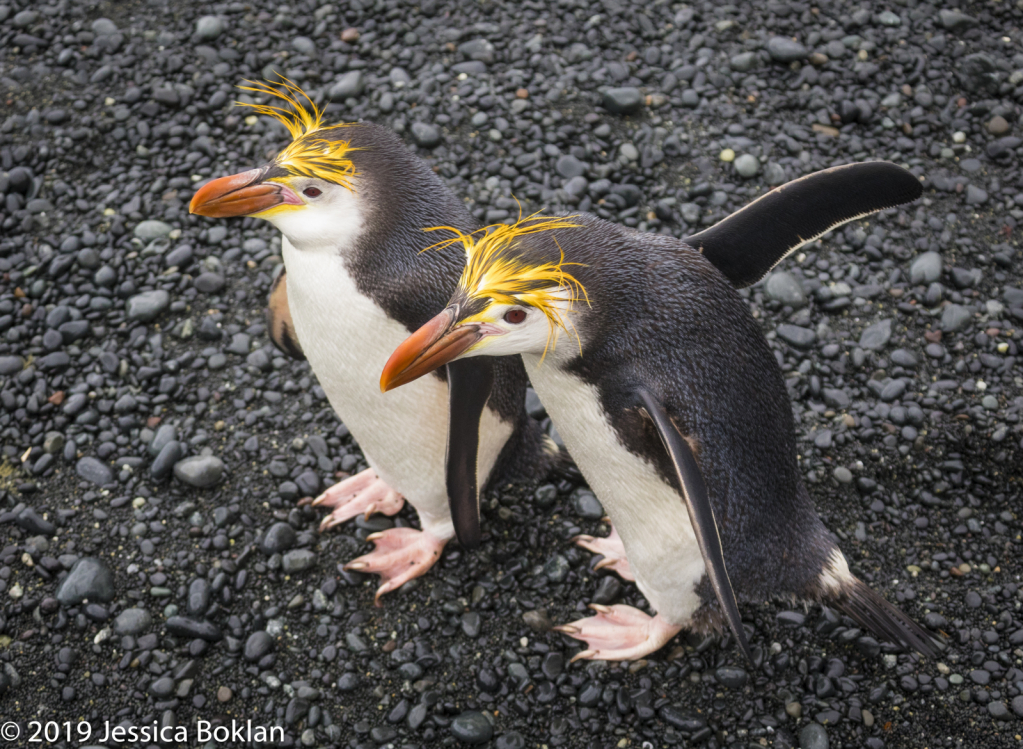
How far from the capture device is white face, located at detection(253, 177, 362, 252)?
2109 mm

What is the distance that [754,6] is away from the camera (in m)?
4.25

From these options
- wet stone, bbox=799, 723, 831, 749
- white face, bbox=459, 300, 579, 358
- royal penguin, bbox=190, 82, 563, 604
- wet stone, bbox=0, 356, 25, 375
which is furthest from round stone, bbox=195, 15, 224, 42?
wet stone, bbox=799, 723, 831, 749

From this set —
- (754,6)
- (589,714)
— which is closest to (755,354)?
(589,714)

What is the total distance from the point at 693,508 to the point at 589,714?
105 cm

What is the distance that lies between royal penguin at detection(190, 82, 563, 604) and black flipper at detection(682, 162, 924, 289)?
663 mm

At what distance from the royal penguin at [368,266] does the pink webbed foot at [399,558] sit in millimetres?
415

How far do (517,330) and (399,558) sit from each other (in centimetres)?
128

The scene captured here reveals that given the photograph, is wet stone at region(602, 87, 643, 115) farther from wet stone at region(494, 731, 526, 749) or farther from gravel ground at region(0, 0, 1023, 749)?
wet stone at region(494, 731, 526, 749)

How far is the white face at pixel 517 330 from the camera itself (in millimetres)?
1796

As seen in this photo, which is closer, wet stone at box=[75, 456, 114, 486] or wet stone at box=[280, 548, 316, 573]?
wet stone at box=[280, 548, 316, 573]

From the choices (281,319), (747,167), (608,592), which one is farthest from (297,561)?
(747,167)

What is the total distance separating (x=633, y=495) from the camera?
2.14 meters

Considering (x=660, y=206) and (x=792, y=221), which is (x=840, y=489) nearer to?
(x=792, y=221)

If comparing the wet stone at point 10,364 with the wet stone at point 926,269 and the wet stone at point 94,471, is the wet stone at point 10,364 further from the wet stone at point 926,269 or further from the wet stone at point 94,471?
the wet stone at point 926,269
